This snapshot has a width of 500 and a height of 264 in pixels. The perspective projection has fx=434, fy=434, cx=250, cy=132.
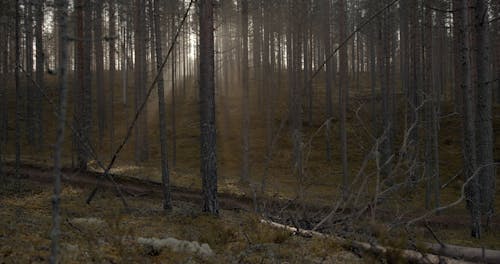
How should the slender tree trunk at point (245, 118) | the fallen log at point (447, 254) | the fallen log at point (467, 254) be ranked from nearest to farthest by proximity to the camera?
the fallen log at point (447, 254) → the fallen log at point (467, 254) → the slender tree trunk at point (245, 118)

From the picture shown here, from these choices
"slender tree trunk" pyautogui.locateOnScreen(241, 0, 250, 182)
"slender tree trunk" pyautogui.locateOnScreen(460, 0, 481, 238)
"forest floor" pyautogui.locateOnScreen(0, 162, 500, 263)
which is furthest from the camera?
"slender tree trunk" pyautogui.locateOnScreen(241, 0, 250, 182)

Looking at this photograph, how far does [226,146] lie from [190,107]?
11.3 m

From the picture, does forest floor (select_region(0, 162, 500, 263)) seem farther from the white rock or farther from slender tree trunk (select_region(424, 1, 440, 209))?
slender tree trunk (select_region(424, 1, 440, 209))

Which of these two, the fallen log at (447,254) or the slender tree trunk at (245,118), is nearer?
the fallen log at (447,254)

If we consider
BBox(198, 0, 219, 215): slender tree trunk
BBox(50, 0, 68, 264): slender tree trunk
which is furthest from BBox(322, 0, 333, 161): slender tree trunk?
BBox(50, 0, 68, 264): slender tree trunk

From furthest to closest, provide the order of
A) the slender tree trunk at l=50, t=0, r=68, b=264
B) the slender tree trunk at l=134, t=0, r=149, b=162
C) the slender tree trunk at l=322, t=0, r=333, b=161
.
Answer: the slender tree trunk at l=322, t=0, r=333, b=161, the slender tree trunk at l=134, t=0, r=149, b=162, the slender tree trunk at l=50, t=0, r=68, b=264

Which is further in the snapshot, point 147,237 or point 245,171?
point 245,171

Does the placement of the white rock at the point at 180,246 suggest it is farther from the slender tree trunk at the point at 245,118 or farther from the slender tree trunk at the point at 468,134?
the slender tree trunk at the point at 245,118

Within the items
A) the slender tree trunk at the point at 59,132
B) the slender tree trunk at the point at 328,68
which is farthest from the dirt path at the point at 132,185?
the slender tree trunk at the point at 59,132

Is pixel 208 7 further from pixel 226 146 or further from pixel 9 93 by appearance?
pixel 9 93

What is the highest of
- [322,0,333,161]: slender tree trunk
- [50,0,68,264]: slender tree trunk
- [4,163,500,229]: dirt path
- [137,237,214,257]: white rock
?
[322,0,333,161]: slender tree trunk

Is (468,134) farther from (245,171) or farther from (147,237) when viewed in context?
(245,171)

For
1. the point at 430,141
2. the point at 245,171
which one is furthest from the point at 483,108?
the point at 245,171

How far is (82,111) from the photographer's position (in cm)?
1889
